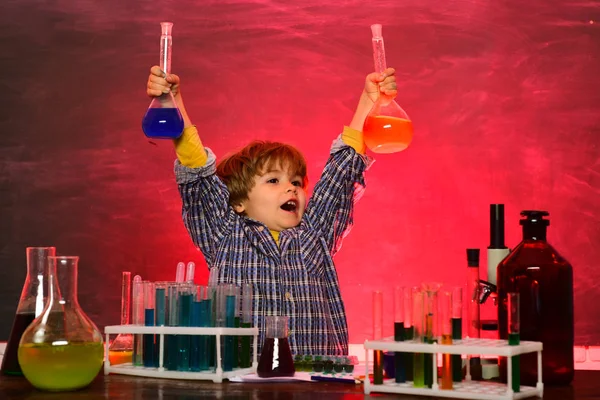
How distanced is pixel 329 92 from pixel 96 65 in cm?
80

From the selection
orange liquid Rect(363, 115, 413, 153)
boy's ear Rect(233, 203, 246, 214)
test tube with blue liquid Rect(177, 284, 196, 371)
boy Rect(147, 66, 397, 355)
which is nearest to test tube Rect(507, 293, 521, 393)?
test tube with blue liquid Rect(177, 284, 196, 371)

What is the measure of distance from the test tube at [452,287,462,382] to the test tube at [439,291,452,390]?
1 centimetres

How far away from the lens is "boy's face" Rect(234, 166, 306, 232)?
2393 mm

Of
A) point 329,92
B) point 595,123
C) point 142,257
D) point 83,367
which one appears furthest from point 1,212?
point 595,123

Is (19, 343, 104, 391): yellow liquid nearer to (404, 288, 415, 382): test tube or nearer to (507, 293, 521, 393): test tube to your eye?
(404, 288, 415, 382): test tube

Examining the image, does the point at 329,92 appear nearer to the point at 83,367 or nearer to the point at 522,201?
the point at 522,201

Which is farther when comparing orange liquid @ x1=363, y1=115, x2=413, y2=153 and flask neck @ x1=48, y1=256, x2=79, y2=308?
orange liquid @ x1=363, y1=115, x2=413, y2=153

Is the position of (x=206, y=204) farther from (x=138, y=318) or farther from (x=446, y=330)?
(x=446, y=330)

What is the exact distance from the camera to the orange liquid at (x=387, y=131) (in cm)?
195

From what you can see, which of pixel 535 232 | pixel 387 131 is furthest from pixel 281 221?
pixel 535 232

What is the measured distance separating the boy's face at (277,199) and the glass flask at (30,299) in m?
0.91

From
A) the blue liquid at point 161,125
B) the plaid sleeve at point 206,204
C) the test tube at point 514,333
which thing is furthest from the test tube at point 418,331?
the plaid sleeve at point 206,204

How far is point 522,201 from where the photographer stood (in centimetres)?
285

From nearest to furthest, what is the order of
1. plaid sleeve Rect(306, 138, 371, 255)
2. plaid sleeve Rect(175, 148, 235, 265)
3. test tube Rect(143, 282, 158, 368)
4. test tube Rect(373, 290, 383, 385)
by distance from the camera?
test tube Rect(373, 290, 383, 385) < test tube Rect(143, 282, 158, 368) < plaid sleeve Rect(175, 148, 235, 265) < plaid sleeve Rect(306, 138, 371, 255)
